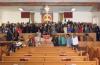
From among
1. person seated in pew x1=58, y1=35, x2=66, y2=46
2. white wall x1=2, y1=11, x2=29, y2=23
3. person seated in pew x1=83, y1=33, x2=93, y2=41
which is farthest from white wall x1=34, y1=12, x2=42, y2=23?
person seated in pew x1=58, y1=35, x2=66, y2=46

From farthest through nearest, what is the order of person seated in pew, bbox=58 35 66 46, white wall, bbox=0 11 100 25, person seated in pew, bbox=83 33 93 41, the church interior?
white wall, bbox=0 11 100 25, person seated in pew, bbox=83 33 93 41, person seated in pew, bbox=58 35 66 46, the church interior

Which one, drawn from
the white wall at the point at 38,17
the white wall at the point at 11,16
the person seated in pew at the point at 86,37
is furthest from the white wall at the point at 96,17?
the white wall at the point at 11,16

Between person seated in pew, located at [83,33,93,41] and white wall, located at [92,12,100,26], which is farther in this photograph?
white wall, located at [92,12,100,26]

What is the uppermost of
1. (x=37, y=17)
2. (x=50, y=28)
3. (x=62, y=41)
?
(x=37, y=17)

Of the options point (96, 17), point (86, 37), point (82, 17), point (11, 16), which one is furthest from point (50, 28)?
point (11, 16)

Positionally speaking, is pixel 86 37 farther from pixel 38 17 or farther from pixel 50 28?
pixel 38 17

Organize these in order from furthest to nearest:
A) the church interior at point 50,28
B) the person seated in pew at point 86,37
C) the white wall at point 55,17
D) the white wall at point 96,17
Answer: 1. the white wall at point 55,17
2. the white wall at point 96,17
3. the person seated in pew at point 86,37
4. the church interior at point 50,28

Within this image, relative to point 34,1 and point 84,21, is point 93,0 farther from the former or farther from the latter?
point 84,21

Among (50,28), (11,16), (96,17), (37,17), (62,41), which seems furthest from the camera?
(37,17)

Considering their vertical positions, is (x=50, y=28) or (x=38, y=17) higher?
(x=38, y=17)

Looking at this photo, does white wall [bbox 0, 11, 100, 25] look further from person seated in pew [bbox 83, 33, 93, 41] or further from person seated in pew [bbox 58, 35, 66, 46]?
person seated in pew [bbox 58, 35, 66, 46]

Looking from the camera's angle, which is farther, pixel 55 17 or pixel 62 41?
pixel 55 17

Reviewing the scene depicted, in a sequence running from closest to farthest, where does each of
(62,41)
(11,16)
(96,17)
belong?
(62,41), (96,17), (11,16)

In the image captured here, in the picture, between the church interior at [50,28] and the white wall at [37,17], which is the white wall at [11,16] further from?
the white wall at [37,17]
